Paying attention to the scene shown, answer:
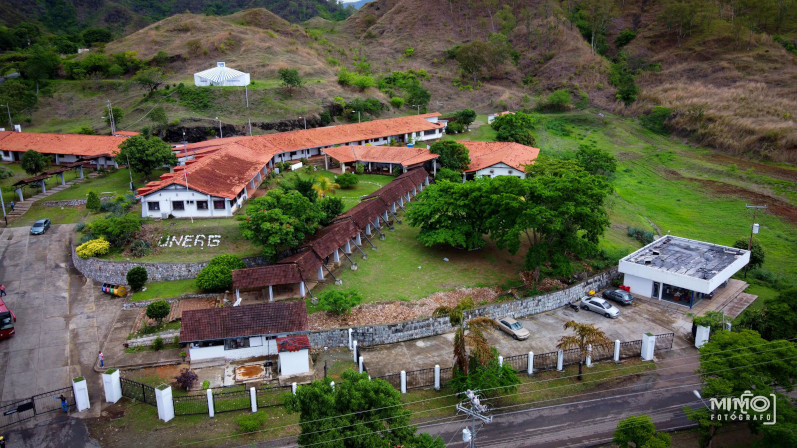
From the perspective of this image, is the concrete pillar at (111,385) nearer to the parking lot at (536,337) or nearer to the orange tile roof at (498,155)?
the parking lot at (536,337)

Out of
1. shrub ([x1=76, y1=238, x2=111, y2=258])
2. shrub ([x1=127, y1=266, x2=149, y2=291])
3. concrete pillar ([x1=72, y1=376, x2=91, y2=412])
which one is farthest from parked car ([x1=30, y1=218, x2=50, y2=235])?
concrete pillar ([x1=72, y1=376, x2=91, y2=412])

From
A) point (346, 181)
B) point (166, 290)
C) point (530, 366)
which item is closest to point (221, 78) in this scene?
point (346, 181)

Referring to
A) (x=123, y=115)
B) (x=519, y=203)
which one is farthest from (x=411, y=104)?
(x=519, y=203)

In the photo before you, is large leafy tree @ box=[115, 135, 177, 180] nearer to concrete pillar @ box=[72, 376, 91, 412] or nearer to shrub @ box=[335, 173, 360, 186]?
shrub @ box=[335, 173, 360, 186]

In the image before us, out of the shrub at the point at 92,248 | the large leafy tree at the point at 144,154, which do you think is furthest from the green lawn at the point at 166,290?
the large leafy tree at the point at 144,154

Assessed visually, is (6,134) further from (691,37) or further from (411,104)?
(691,37)
